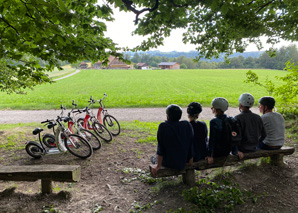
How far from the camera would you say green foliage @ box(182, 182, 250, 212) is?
2.77 metres

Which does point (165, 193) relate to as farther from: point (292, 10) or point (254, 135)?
point (292, 10)

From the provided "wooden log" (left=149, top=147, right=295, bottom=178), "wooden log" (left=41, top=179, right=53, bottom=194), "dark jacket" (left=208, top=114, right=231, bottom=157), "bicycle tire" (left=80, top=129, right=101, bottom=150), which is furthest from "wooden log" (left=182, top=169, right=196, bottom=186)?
"bicycle tire" (left=80, top=129, right=101, bottom=150)

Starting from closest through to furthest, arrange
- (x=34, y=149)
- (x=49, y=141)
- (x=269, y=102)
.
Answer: (x=269, y=102)
(x=34, y=149)
(x=49, y=141)

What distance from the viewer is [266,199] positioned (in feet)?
9.87

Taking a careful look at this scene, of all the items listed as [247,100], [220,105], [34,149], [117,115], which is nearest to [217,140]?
[220,105]

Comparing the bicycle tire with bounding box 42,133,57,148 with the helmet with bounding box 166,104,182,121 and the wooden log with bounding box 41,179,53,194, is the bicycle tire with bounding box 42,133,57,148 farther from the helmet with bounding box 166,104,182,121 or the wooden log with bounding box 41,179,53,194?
the helmet with bounding box 166,104,182,121

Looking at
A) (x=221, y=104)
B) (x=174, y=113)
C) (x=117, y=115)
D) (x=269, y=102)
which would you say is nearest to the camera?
(x=174, y=113)

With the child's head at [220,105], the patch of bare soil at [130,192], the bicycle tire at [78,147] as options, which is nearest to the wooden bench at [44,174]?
the patch of bare soil at [130,192]

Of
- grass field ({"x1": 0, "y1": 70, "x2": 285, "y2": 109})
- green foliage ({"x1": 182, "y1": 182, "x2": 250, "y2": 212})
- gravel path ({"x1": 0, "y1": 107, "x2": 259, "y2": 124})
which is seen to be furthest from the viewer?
grass field ({"x1": 0, "y1": 70, "x2": 285, "y2": 109})

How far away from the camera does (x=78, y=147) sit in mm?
5762

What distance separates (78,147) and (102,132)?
144 cm

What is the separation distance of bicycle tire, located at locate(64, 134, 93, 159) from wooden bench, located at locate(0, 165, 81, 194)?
2.07 meters

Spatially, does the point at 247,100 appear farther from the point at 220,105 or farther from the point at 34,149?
the point at 34,149

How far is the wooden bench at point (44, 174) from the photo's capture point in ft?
11.1
